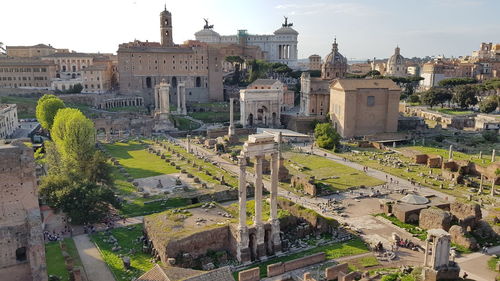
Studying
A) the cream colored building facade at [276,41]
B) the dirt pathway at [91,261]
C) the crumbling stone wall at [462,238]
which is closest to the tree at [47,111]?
the dirt pathway at [91,261]

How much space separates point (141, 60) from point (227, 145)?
1634 inches

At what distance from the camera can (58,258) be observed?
25.3 m

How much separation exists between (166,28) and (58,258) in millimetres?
80192

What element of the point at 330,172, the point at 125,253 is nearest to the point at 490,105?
the point at 330,172

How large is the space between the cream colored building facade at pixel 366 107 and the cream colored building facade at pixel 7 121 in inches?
1872

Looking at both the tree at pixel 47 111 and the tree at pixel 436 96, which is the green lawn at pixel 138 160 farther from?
the tree at pixel 436 96

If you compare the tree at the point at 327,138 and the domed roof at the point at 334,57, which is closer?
the tree at the point at 327,138

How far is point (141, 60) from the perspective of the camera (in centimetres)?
9119

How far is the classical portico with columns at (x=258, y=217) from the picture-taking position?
25297 mm

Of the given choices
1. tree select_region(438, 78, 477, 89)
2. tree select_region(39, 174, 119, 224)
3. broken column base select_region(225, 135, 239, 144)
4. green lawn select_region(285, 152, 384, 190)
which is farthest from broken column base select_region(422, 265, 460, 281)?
tree select_region(438, 78, 477, 89)

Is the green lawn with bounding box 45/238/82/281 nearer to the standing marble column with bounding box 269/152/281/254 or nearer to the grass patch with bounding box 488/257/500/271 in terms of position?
the standing marble column with bounding box 269/152/281/254

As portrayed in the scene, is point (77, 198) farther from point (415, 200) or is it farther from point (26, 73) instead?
point (26, 73)

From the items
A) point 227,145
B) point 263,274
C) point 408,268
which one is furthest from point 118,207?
point 227,145

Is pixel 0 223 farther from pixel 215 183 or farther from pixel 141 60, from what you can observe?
pixel 141 60
